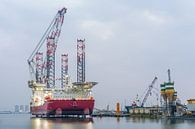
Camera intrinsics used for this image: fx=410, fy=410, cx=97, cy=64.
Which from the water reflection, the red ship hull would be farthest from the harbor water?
the red ship hull

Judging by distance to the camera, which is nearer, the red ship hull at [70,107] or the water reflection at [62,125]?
the water reflection at [62,125]

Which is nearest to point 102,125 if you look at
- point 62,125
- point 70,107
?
point 62,125

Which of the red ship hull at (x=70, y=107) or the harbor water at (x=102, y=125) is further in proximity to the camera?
the red ship hull at (x=70, y=107)

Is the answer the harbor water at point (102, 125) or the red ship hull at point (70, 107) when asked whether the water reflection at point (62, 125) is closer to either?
the harbor water at point (102, 125)

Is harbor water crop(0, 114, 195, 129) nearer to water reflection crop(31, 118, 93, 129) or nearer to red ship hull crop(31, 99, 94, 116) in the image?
water reflection crop(31, 118, 93, 129)

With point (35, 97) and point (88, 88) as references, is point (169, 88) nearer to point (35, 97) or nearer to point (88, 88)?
point (88, 88)

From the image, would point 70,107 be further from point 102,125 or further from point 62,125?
point 62,125

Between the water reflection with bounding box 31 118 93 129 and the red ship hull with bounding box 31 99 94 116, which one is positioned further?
the red ship hull with bounding box 31 99 94 116

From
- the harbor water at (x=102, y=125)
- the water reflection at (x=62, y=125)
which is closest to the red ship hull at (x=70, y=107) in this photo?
the harbor water at (x=102, y=125)

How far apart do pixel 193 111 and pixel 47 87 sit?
55.4 m

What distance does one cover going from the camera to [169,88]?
145250mm

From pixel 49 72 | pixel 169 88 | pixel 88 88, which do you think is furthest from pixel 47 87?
pixel 169 88

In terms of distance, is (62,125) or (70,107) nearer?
(62,125)

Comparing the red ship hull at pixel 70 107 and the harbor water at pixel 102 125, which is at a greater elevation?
the red ship hull at pixel 70 107
